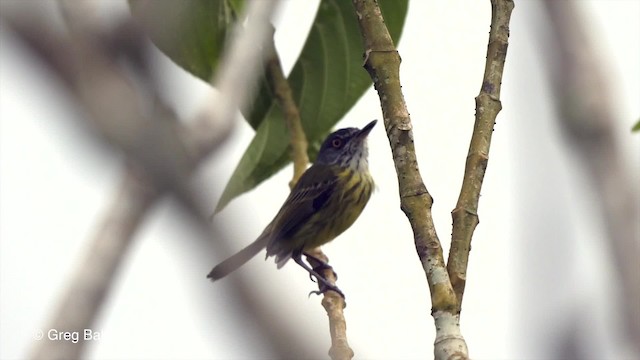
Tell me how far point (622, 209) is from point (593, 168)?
0.07m

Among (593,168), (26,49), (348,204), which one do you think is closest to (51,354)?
(26,49)

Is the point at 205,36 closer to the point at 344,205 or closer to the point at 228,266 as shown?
the point at 344,205

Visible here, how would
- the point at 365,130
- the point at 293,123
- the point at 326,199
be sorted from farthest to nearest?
the point at 365,130, the point at 326,199, the point at 293,123

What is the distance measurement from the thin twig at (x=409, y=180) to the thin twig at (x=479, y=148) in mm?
46

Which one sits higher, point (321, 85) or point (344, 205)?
point (321, 85)

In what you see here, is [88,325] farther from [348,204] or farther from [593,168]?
[348,204]

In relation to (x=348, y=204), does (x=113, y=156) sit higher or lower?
lower

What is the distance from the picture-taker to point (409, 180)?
7.54 ft

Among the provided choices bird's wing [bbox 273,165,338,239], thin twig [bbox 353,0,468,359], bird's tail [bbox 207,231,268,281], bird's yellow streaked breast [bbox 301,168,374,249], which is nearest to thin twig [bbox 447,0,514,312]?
thin twig [bbox 353,0,468,359]

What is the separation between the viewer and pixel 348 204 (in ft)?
18.9

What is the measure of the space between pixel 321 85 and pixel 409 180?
3.03m

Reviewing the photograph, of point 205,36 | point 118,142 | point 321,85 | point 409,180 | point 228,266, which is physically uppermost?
point 321,85

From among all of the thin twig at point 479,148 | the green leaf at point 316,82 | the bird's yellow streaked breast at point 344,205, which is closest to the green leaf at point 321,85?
the green leaf at point 316,82

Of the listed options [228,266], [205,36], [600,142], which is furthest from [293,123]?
[228,266]
